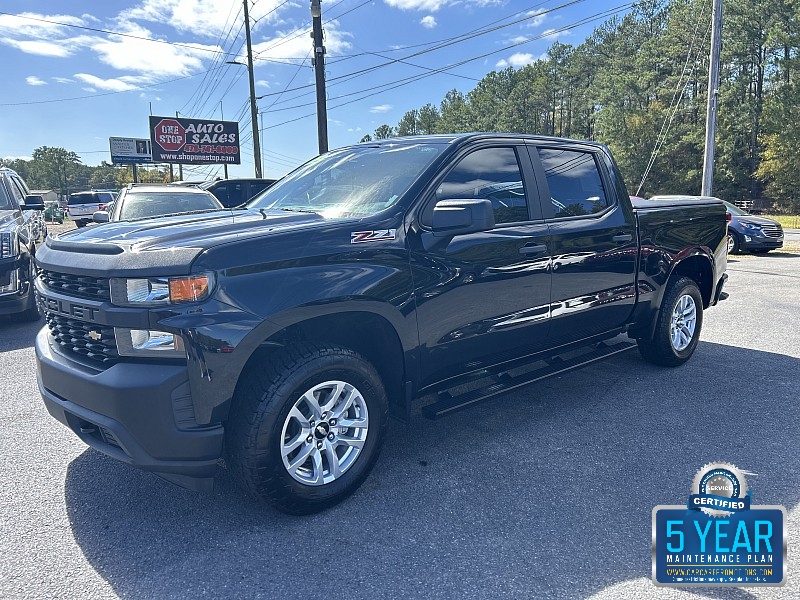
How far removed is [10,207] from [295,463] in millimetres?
6803

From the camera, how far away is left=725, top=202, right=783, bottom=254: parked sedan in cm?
1477

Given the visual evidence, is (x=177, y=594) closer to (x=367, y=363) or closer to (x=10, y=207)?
(x=367, y=363)

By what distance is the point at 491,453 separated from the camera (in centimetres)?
368

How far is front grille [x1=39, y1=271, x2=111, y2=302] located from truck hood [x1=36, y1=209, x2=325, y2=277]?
0.05 metres

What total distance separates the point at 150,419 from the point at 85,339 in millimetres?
621

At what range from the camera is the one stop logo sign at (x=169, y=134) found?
101ft

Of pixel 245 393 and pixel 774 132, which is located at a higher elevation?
pixel 774 132

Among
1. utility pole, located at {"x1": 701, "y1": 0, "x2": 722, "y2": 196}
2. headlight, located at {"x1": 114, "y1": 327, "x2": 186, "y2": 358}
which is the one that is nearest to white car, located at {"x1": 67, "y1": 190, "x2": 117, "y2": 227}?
utility pole, located at {"x1": 701, "y1": 0, "x2": 722, "y2": 196}

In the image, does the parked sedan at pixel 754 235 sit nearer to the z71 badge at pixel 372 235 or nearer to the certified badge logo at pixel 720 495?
the certified badge logo at pixel 720 495

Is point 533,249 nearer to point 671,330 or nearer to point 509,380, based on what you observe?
point 509,380


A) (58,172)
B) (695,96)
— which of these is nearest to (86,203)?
(695,96)

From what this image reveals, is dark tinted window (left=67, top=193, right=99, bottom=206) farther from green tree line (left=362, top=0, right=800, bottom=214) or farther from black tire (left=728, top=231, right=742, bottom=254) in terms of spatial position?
green tree line (left=362, top=0, right=800, bottom=214)

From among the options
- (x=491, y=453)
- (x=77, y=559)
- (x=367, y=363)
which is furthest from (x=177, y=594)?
(x=491, y=453)

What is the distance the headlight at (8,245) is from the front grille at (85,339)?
4.46 m
